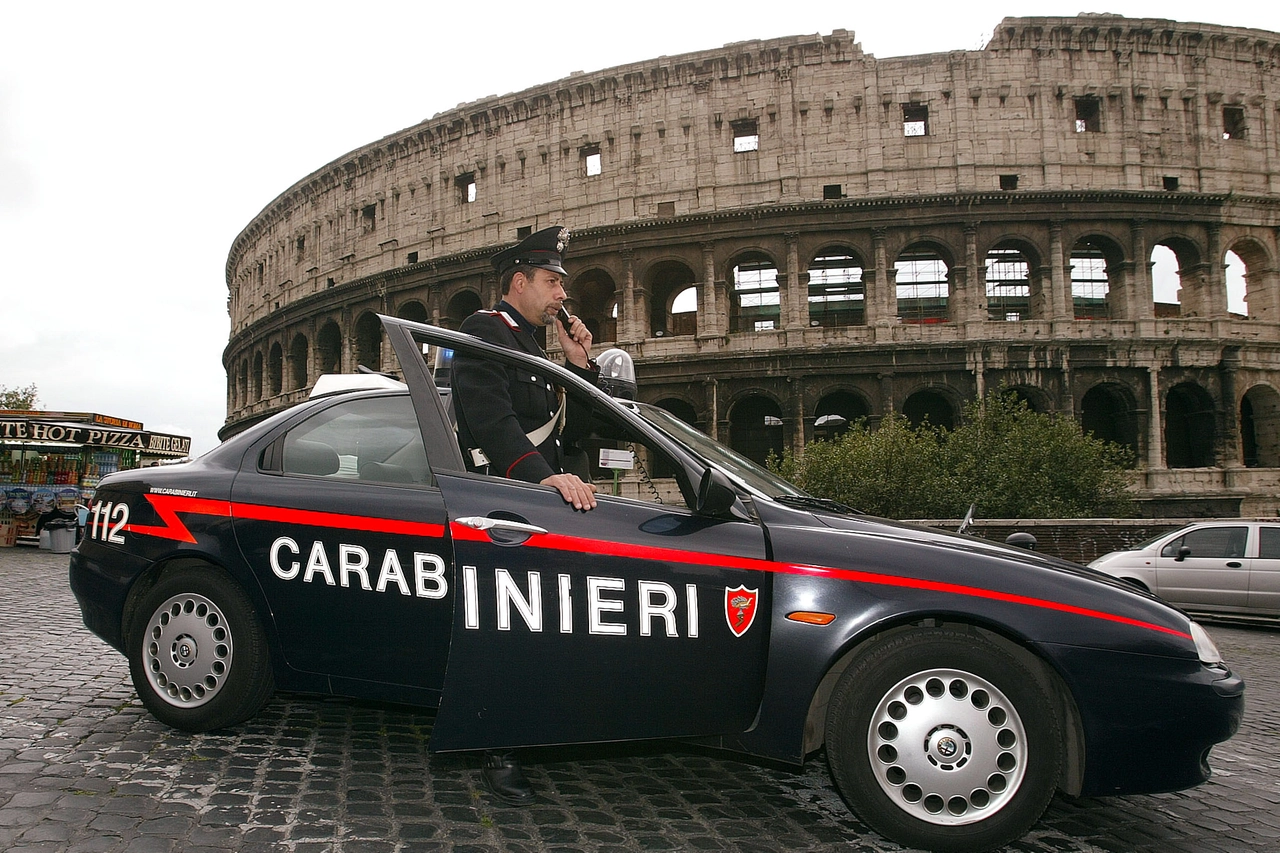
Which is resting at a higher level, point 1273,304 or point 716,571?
point 1273,304

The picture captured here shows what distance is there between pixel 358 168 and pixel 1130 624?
128 feet

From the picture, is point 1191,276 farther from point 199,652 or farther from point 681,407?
point 199,652

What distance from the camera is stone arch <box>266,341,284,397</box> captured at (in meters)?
41.2

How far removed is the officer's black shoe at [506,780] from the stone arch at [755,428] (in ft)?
84.0

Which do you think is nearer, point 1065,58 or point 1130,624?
point 1130,624

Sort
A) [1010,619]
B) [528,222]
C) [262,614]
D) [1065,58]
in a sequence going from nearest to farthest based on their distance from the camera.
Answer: [1010,619]
[262,614]
[1065,58]
[528,222]

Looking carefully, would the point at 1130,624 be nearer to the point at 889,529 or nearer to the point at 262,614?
the point at 889,529

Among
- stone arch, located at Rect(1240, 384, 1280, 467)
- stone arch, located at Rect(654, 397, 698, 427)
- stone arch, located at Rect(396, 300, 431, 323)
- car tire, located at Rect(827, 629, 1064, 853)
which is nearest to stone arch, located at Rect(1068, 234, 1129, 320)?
stone arch, located at Rect(1240, 384, 1280, 467)

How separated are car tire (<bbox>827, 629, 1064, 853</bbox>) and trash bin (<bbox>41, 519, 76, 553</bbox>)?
1992 centimetres

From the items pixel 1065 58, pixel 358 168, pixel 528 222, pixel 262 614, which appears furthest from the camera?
pixel 358 168

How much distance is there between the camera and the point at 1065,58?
27.2 meters

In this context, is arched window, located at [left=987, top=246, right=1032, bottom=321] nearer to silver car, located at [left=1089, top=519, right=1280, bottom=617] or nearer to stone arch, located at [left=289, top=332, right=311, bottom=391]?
silver car, located at [left=1089, top=519, right=1280, bottom=617]

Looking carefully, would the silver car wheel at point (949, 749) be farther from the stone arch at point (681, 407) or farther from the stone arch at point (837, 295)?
the stone arch at point (837, 295)

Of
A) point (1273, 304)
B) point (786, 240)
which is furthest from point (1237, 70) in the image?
point (786, 240)
